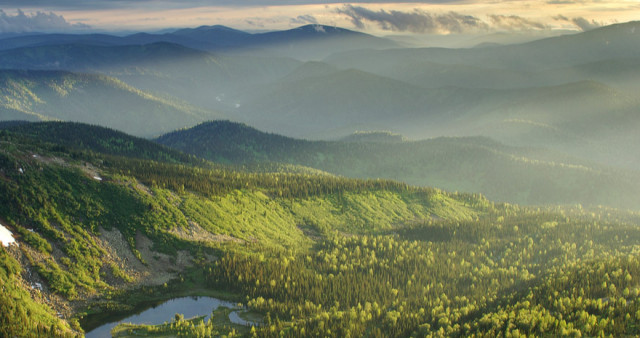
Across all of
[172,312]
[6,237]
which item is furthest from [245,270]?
[6,237]

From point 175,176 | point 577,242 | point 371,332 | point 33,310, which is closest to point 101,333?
point 33,310

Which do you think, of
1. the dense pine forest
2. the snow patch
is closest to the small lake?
the dense pine forest

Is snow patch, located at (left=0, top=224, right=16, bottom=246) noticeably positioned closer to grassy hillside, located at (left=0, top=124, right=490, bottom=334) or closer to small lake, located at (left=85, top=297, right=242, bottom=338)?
grassy hillside, located at (left=0, top=124, right=490, bottom=334)

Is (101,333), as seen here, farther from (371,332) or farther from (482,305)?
(482,305)

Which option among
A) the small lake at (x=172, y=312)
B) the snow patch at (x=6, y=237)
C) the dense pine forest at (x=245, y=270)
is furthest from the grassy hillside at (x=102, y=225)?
the small lake at (x=172, y=312)

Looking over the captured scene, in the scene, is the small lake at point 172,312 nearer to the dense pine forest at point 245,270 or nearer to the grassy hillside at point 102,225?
the dense pine forest at point 245,270
